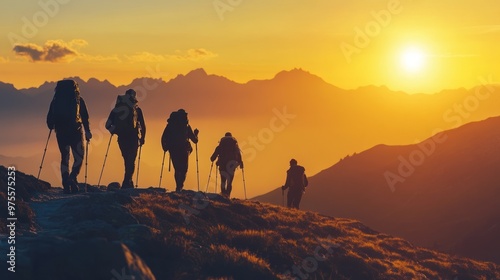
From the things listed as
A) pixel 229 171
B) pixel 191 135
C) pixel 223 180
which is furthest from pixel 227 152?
pixel 191 135

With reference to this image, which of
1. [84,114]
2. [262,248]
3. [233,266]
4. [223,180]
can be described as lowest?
[233,266]

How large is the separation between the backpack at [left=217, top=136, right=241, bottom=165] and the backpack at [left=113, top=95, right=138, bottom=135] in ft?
22.8

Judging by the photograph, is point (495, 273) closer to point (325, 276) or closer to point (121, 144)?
point (325, 276)

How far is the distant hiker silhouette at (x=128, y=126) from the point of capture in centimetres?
2350

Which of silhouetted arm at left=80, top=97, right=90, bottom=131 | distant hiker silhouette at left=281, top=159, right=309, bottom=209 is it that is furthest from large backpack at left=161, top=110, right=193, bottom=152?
distant hiker silhouette at left=281, top=159, right=309, bottom=209

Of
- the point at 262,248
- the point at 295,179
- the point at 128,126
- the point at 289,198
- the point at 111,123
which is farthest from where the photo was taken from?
the point at 289,198

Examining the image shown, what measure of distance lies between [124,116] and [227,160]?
7665mm

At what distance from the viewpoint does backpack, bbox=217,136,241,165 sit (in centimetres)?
3033

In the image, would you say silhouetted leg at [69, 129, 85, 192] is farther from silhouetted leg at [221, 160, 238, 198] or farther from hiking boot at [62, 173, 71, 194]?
silhouetted leg at [221, 160, 238, 198]

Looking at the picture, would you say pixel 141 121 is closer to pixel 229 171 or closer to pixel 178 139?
pixel 178 139

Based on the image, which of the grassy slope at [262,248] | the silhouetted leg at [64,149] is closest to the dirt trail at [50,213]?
the silhouetted leg at [64,149]

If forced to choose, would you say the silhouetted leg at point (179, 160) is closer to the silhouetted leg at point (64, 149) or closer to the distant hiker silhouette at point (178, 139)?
the distant hiker silhouette at point (178, 139)

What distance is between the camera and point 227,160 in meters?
30.3

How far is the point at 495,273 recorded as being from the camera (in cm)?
3288
